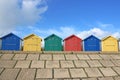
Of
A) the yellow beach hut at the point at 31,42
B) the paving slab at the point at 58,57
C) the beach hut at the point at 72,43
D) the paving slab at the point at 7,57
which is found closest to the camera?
the paving slab at the point at 7,57

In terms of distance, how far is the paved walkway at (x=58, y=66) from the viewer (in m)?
7.26

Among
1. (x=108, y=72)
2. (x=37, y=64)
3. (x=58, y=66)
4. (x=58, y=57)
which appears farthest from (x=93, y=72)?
(x=37, y=64)

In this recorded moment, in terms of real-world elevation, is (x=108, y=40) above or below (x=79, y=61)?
above

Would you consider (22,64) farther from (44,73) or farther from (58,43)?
(58,43)

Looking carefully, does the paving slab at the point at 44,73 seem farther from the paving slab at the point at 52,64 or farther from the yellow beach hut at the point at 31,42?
the yellow beach hut at the point at 31,42

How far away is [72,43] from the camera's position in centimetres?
1079

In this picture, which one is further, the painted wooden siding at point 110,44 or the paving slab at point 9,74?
the painted wooden siding at point 110,44

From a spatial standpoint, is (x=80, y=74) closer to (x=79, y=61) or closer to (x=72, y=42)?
(x=79, y=61)

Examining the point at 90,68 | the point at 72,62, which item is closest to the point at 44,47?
the point at 72,62

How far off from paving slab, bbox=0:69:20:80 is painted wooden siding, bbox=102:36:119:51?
544 centimetres

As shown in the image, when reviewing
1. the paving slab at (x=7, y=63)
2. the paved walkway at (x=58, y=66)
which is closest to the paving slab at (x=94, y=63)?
the paved walkway at (x=58, y=66)

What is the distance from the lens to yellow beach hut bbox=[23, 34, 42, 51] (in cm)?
1044

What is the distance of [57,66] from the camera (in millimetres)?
8070

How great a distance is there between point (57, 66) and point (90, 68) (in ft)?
4.48
